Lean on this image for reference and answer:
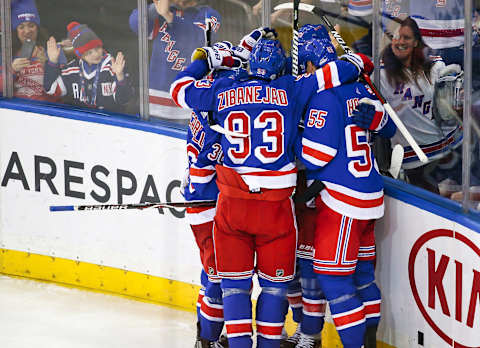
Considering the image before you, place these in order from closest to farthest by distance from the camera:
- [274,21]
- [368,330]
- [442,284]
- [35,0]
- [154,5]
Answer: [442,284] → [368,330] → [274,21] → [154,5] → [35,0]

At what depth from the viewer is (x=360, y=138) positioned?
11.1ft

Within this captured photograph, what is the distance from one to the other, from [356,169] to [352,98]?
26 centimetres

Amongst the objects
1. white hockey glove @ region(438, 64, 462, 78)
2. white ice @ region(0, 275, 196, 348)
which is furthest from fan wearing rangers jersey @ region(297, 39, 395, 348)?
white ice @ region(0, 275, 196, 348)

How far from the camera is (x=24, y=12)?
4.84m

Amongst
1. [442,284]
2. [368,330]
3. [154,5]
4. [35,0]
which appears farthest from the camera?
[35,0]

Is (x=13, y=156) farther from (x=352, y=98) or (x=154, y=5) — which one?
(x=352, y=98)

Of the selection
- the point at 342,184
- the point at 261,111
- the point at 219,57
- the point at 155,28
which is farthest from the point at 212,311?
the point at 155,28

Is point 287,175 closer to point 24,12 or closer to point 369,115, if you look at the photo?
point 369,115

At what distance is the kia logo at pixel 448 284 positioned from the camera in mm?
3107

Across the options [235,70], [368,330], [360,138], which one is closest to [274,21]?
[235,70]

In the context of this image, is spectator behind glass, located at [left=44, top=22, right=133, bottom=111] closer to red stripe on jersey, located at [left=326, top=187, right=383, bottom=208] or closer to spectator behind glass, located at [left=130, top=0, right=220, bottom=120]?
spectator behind glass, located at [left=130, top=0, right=220, bottom=120]

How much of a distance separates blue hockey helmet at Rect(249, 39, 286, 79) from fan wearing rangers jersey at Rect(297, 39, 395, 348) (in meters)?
0.16

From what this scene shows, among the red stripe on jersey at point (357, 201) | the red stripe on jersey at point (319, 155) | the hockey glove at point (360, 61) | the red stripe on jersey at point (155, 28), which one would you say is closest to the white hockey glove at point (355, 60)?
the hockey glove at point (360, 61)

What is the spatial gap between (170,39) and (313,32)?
1.09 metres
